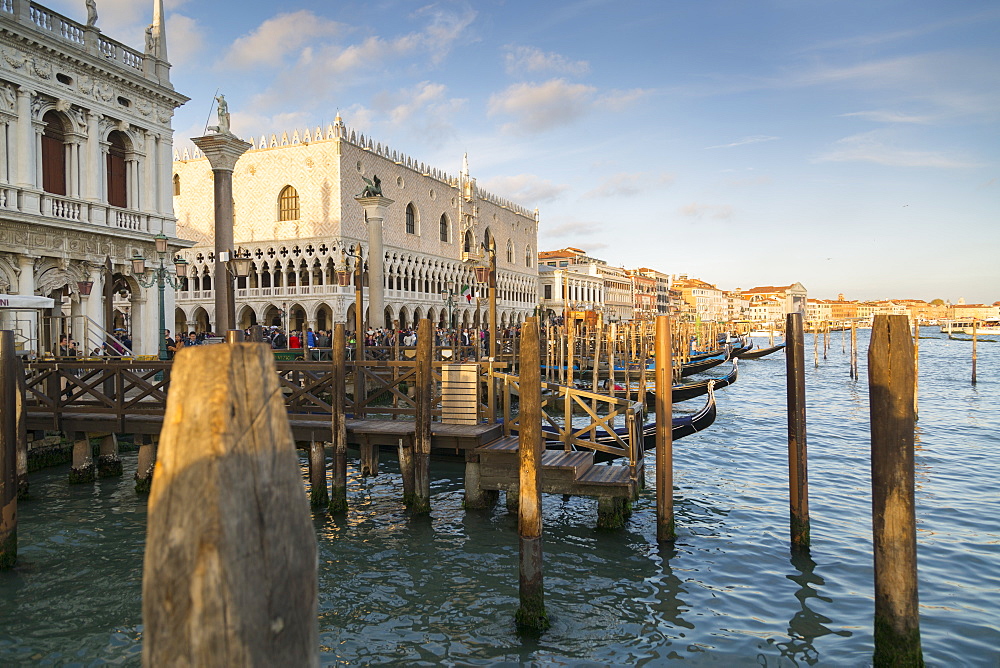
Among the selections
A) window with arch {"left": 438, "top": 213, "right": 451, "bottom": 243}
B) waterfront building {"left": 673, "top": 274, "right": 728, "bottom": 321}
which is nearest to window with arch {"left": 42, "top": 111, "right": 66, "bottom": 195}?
window with arch {"left": 438, "top": 213, "right": 451, "bottom": 243}

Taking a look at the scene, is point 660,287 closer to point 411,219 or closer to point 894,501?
point 411,219

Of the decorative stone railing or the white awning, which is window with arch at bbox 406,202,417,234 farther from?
the white awning

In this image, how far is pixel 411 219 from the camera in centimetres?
3566

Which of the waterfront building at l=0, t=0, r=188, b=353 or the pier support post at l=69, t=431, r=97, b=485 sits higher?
the waterfront building at l=0, t=0, r=188, b=353


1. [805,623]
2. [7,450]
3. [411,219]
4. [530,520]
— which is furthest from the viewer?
[411,219]

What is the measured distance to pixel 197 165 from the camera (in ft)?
105

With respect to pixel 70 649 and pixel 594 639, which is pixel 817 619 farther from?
pixel 70 649

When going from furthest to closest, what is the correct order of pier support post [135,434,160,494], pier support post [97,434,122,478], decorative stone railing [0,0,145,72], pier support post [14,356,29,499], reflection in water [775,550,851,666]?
decorative stone railing [0,0,145,72] < pier support post [97,434,122,478] < pier support post [135,434,160,494] < pier support post [14,356,29,499] < reflection in water [775,550,851,666]

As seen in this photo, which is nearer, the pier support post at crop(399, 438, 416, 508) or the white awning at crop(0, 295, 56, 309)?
the pier support post at crop(399, 438, 416, 508)

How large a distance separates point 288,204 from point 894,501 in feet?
98.6

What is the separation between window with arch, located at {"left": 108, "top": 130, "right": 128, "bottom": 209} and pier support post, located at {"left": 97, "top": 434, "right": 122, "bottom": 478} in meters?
8.46

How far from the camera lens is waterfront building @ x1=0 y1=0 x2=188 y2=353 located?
45.1 feet

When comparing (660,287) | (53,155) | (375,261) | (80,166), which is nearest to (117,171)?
(80,166)

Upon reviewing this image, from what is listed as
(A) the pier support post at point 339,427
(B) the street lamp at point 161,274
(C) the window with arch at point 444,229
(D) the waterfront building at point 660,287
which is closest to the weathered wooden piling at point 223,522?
(A) the pier support post at point 339,427
